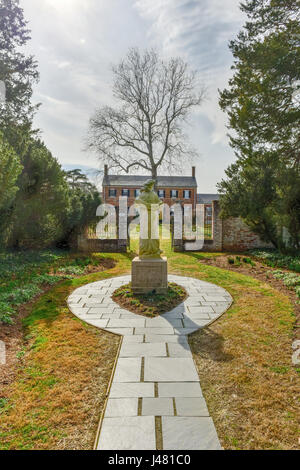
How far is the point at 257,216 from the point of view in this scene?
10430 mm

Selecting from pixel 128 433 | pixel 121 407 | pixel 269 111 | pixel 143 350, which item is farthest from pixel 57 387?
Answer: pixel 269 111

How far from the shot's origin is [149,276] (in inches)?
233

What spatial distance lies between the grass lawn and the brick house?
34527 millimetres

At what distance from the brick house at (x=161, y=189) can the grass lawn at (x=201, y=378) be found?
34.5 m

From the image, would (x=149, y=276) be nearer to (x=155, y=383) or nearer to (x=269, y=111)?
(x=155, y=383)

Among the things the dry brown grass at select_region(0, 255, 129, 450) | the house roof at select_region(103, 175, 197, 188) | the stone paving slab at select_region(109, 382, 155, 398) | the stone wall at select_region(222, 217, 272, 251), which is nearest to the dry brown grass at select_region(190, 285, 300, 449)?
the stone paving slab at select_region(109, 382, 155, 398)

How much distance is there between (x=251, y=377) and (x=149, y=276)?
3311mm

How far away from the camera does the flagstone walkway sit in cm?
204

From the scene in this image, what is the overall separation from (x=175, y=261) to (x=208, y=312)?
5.30 metres

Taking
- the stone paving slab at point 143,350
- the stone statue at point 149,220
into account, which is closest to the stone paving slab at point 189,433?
the stone paving slab at point 143,350

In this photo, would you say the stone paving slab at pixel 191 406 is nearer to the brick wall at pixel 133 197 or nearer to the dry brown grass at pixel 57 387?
the dry brown grass at pixel 57 387

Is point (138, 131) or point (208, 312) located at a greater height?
point (138, 131)
